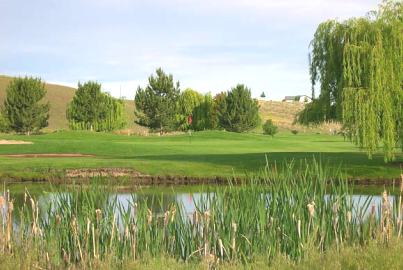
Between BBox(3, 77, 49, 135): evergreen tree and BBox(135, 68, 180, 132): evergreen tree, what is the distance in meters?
12.6

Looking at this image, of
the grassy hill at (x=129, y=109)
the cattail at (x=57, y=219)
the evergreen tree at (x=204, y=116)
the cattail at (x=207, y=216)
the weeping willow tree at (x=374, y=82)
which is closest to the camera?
the cattail at (x=207, y=216)

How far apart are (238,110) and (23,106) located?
966 inches

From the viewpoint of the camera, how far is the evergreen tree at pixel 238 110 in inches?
3091

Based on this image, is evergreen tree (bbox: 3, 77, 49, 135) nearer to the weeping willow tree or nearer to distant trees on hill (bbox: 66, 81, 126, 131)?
distant trees on hill (bbox: 66, 81, 126, 131)

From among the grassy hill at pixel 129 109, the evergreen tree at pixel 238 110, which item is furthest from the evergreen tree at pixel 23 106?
the grassy hill at pixel 129 109

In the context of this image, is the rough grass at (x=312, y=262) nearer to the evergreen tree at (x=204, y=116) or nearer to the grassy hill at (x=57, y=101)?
the evergreen tree at (x=204, y=116)

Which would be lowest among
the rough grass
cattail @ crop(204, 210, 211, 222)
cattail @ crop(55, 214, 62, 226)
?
the rough grass

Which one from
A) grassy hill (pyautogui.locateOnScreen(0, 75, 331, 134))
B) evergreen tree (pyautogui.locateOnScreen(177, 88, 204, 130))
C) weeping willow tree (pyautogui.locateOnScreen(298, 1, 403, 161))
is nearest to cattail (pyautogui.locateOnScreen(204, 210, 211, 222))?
weeping willow tree (pyautogui.locateOnScreen(298, 1, 403, 161))

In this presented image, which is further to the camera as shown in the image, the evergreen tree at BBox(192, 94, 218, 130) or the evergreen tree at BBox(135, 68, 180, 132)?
the evergreen tree at BBox(192, 94, 218, 130)

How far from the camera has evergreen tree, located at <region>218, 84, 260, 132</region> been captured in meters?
78.5

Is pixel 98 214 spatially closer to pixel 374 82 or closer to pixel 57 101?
pixel 374 82

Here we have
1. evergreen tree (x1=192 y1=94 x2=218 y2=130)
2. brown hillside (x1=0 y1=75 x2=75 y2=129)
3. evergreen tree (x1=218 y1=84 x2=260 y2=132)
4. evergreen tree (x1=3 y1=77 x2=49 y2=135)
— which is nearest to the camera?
evergreen tree (x1=3 y1=77 x2=49 y2=135)

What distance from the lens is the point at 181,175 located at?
30.6 meters

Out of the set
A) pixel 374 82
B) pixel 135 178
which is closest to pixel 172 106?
pixel 135 178
